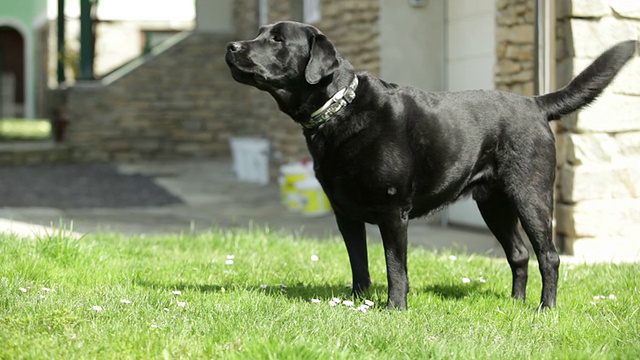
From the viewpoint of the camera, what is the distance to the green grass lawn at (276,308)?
11.2 feet

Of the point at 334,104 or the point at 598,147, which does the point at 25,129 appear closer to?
the point at 598,147

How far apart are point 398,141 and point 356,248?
65cm

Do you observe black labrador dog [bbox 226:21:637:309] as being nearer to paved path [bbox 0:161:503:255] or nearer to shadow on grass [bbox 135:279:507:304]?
shadow on grass [bbox 135:279:507:304]

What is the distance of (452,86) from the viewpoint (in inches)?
336

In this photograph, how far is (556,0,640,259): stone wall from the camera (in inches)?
249

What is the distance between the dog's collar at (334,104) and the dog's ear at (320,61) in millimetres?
118

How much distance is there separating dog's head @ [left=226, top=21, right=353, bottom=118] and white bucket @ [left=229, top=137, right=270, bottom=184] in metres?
8.21

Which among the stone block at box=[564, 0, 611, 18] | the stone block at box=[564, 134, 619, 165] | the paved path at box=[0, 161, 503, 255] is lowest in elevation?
the paved path at box=[0, 161, 503, 255]

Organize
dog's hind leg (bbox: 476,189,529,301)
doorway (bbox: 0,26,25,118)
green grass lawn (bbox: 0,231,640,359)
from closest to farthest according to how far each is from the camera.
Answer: green grass lawn (bbox: 0,231,640,359), dog's hind leg (bbox: 476,189,529,301), doorway (bbox: 0,26,25,118)

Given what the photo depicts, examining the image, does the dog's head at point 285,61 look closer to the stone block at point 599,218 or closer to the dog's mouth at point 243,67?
the dog's mouth at point 243,67

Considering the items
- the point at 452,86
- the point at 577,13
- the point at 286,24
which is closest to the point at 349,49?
the point at 452,86

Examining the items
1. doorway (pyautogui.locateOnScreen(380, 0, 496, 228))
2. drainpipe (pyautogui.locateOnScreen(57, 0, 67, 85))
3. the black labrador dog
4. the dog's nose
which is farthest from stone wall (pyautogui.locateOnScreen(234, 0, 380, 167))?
the dog's nose

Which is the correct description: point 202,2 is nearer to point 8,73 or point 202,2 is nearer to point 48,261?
point 48,261

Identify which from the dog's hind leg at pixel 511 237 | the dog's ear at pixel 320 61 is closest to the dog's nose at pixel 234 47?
the dog's ear at pixel 320 61
